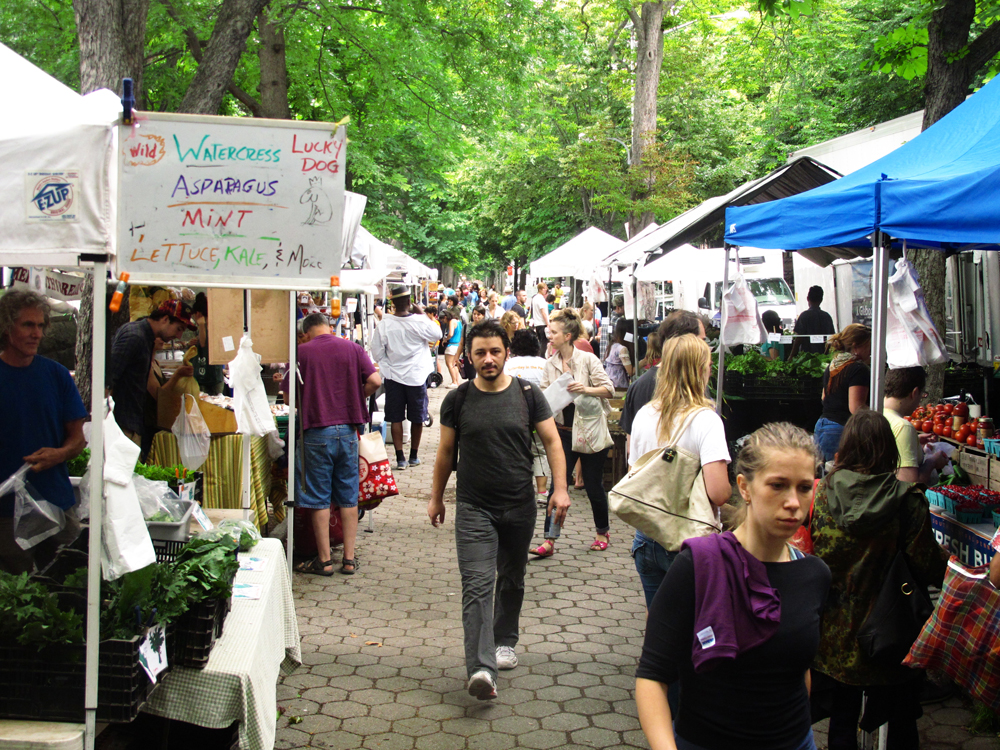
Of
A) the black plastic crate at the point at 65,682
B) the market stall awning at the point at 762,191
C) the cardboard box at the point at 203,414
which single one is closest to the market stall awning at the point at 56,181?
the black plastic crate at the point at 65,682

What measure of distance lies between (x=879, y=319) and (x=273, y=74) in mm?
9916

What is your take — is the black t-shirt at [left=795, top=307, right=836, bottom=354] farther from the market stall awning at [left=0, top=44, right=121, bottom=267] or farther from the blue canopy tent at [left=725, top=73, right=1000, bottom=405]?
the market stall awning at [left=0, top=44, right=121, bottom=267]

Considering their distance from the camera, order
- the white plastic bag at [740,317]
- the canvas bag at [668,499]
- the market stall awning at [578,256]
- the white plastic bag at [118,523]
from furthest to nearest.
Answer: the market stall awning at [578,256], the white plastic bag at [740,317], the canvas bag at [668,499], the white plastic bag at [118,523]

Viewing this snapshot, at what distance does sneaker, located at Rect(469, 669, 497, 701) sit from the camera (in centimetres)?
440

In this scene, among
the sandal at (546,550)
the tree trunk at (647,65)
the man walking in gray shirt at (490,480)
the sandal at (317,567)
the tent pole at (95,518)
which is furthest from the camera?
the tree trunk at (647,65)

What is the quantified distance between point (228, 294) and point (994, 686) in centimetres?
482

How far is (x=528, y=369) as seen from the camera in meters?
7.61

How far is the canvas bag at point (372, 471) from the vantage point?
720 centimetres

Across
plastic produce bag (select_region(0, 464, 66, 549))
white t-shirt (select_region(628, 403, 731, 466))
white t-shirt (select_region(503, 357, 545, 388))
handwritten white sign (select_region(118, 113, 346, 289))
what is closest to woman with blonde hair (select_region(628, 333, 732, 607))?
white t-shirt (select_region(628, 403, 731, 466))

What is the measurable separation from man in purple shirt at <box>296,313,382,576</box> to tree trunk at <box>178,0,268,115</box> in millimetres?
2348

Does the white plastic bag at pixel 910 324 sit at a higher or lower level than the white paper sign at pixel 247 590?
higher

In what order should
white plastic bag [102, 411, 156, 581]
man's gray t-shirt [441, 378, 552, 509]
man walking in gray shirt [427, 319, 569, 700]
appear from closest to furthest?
white plastic bag [102, 411, 156, 581] → man walking in gray shirt [427, 319, 569, 700] → man's gray t-shirt [441, 378, 552, 509]

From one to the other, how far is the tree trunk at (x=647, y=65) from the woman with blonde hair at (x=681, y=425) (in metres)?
19.8

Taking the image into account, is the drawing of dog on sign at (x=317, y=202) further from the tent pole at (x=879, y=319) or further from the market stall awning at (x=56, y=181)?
the tent pole at (x=879, y=319)
